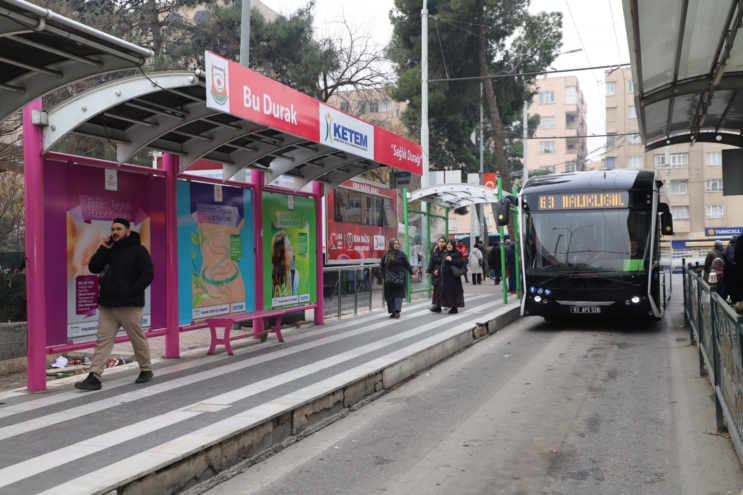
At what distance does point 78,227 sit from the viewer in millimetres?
8297

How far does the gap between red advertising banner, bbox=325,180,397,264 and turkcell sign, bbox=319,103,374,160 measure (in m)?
8.32

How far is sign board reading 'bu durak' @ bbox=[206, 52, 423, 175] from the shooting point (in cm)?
786

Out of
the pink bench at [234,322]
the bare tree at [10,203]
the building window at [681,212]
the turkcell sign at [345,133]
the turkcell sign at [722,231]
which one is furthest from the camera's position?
the building window at [681,212]

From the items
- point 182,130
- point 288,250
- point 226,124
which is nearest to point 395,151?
point 288,250

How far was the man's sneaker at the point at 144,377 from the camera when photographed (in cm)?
832

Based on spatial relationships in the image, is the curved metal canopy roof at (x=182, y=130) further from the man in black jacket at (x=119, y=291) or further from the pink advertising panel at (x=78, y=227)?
the man in black jacket at (x=119, y=291)

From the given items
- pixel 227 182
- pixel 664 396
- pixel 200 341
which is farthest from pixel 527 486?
pixel 200 341

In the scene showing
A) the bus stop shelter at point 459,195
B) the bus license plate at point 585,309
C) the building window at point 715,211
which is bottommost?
the bus license plate at point 585,309

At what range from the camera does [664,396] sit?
8.30 metres

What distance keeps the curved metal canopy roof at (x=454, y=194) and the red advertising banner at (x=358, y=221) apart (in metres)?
2.74

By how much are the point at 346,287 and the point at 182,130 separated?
22.2 ft

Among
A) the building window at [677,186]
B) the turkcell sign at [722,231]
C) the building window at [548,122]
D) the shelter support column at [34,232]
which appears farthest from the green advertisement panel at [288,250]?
the building window at [548,122]

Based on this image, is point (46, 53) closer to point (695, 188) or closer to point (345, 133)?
point (345, 133)

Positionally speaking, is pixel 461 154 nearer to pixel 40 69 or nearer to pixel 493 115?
pixel 493 115
